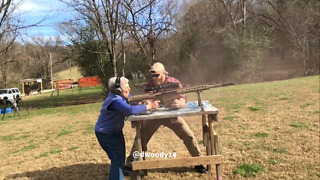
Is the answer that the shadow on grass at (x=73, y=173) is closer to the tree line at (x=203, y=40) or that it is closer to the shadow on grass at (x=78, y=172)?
the shadow on grass at (x=78, y=172)

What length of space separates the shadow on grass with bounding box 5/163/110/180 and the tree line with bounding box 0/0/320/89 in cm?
1535

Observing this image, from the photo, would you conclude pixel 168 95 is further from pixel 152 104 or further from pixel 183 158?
pixel 183 158

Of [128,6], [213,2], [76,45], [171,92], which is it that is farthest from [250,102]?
[213,2]

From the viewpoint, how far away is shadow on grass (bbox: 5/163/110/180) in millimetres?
4687

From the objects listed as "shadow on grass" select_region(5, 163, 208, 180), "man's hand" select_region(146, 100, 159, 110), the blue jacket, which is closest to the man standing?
"man's hand" select_region(146, 100, 159, 110)

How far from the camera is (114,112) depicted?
3.71 metres

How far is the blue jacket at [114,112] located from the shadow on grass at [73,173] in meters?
1.32

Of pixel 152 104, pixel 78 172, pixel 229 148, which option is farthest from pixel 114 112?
pixel 229 148

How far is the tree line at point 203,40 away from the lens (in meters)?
21.8

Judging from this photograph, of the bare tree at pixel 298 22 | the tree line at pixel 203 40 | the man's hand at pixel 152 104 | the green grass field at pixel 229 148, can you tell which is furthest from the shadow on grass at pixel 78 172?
the bare tree at pixel 298 22

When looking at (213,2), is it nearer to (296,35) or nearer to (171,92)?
(296,35)

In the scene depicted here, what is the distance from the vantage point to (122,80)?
3.72 metres

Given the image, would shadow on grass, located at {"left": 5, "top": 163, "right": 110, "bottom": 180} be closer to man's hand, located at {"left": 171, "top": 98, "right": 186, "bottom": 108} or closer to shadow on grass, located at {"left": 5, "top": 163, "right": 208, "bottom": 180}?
shadow on grass, located at {"left": 5, "top": 163, "right": 208, "bottom": 180}

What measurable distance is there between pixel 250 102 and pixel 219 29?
72.9 ft
